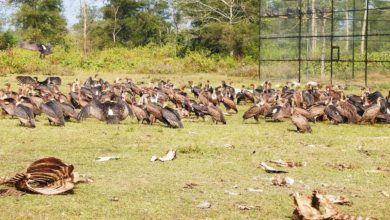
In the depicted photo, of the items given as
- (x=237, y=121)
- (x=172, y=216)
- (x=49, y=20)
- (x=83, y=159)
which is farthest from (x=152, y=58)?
(x=172, y=216)

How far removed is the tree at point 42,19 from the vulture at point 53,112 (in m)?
39.4

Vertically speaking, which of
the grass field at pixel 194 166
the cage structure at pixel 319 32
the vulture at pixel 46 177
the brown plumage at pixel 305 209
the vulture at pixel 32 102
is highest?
the cage structure at pixel 319 32

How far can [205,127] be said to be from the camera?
50.3 feet

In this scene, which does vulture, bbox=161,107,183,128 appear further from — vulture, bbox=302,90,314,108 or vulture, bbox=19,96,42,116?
vulture, bbox=302,90,314,108

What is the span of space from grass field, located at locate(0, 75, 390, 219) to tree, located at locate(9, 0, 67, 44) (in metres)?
39.6

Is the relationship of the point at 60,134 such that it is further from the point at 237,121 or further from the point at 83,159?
the point at 237,121

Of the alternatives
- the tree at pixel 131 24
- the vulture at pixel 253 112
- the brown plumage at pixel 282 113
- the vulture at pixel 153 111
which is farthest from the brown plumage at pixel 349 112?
the tree at pixel 131 24

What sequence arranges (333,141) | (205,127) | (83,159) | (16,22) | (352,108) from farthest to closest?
1. (16,22)
2. (352,108)
3. (205,127)
4. (333,141)
5. (83,159)

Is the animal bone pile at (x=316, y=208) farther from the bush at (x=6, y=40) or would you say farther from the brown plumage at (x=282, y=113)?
the bush at (x=6, y=40)

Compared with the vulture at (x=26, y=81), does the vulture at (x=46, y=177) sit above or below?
below

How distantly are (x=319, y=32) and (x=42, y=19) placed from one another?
3117cm

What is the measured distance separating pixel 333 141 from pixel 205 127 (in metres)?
3.42

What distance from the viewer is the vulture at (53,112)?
1476 cm

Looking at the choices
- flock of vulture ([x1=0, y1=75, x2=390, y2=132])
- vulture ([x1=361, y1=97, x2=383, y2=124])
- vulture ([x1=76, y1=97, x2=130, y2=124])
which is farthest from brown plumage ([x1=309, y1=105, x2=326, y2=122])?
vulture ([x1=76, y1=97, x2=130, y2=124])
